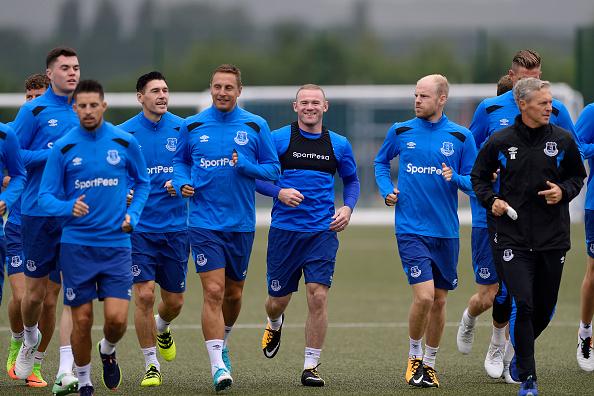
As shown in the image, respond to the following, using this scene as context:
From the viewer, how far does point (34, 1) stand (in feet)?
140

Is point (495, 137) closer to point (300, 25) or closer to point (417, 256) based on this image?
point (417, 256)

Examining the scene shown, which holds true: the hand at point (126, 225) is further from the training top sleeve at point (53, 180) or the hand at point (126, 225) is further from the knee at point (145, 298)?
the knee at point (145, 298)

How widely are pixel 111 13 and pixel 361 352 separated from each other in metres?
33.3

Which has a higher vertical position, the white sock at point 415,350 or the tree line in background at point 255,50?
the tree line in background at point 255,50

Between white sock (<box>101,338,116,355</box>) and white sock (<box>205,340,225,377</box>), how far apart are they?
2.53ft

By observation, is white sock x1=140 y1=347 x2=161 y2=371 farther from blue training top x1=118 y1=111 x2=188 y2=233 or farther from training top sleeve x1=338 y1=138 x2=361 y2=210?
training top sleeve x1=338 y1=138 x2=361 y2=210

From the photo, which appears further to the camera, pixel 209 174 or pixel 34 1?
pixel 34 1

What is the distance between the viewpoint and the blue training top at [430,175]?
9.34 metres

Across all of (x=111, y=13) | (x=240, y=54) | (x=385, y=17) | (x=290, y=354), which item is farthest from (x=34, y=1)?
(x=290, y=354)

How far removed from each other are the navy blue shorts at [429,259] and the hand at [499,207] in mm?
1045

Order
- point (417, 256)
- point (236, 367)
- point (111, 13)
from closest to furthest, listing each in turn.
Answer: point (417, 256), point (236, 367), point (111, 13)

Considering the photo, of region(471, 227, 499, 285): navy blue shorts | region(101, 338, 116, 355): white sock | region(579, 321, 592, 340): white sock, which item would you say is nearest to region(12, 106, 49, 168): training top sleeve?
region(101, 338, 116, 355): white sock

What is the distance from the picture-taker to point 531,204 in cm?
834

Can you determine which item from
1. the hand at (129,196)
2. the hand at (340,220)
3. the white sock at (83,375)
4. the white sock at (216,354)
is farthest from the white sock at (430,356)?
the white sock at (83,375)
